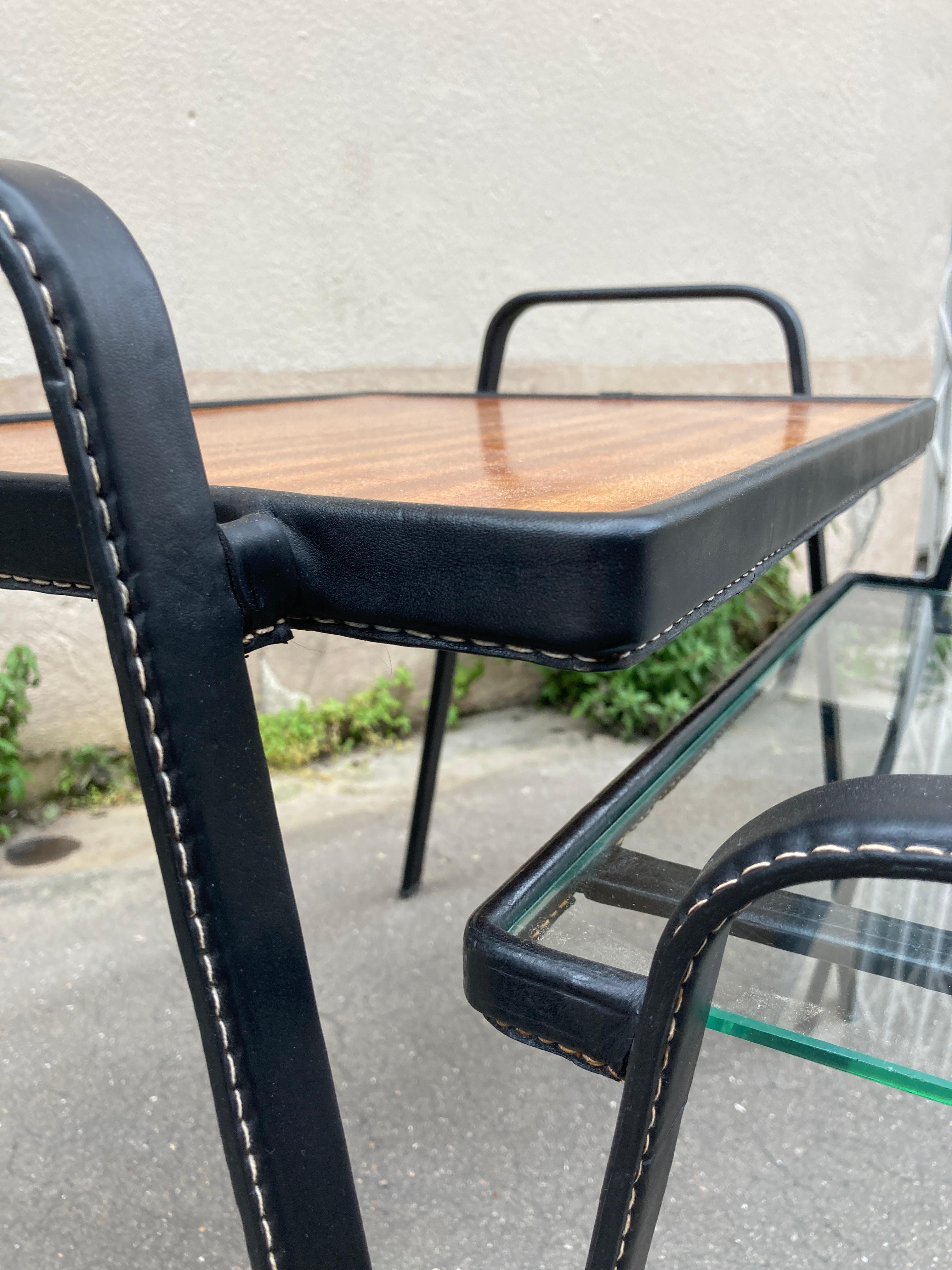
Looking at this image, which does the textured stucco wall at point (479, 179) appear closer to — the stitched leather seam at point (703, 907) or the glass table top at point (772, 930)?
the glass table top at point (772, 930)

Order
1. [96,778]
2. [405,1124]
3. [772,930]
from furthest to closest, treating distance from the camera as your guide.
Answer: [96,778]
[405,1124]
[772,930]

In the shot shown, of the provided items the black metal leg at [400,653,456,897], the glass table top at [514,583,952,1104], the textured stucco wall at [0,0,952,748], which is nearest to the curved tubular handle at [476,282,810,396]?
the black metal leg at [400,653,456,897]

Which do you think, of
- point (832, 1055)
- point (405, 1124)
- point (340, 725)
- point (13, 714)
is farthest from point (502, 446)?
point (340, 725)

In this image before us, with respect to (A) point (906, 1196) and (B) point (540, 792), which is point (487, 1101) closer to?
(A) point (906, 1196)

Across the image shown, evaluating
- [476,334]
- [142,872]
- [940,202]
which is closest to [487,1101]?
[142,872]

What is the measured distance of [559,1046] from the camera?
1.32 ft

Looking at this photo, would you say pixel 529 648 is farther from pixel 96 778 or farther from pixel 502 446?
pixel 96 778

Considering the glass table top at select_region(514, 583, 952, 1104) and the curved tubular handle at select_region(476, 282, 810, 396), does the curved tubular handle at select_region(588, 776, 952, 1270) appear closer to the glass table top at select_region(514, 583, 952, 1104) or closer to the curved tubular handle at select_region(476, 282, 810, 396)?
the glass table top at select_region(514, 583, 952, 1104)

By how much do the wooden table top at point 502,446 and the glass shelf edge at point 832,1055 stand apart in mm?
236

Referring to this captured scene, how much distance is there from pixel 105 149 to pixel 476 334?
29.6 inches

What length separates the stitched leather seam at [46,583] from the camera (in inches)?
15.8

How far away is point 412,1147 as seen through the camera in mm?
968

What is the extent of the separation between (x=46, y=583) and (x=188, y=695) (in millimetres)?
126

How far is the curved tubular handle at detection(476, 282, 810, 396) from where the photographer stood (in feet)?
3.56
